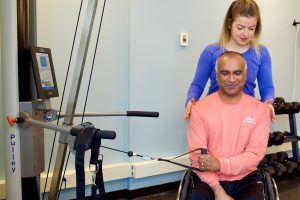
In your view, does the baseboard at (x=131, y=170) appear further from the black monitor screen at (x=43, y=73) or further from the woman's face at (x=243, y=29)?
the woman's face at (x=243, y=29)

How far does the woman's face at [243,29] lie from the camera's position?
1581 mm

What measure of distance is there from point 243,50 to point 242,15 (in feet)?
0.62

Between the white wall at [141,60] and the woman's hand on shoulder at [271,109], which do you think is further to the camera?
the white wall at [141,60]

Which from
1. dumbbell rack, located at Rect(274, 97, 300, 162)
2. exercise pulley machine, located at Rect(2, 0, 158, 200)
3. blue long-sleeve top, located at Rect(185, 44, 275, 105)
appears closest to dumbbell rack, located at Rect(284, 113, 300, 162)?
dumbbell rack, located at Rect(274, 97, 300, 162)

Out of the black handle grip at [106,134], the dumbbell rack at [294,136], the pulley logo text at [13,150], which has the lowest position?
the dumbbell rack at [294,136]

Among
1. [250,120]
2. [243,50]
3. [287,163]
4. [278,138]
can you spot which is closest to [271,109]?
[250,120]

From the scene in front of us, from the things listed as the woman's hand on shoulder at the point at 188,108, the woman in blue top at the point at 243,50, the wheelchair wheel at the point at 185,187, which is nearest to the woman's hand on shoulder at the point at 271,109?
the woman in blue top at the point at 243,50

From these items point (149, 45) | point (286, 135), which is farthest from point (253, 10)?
point (286, 135)

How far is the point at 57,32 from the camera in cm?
203

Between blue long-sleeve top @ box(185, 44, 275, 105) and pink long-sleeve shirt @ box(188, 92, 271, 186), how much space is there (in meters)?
0.20

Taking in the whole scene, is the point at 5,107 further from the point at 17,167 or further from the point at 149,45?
the point at 149,45

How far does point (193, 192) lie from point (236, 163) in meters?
0.25

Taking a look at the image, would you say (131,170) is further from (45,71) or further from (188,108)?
(45,71)

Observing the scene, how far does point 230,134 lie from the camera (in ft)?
4.85
